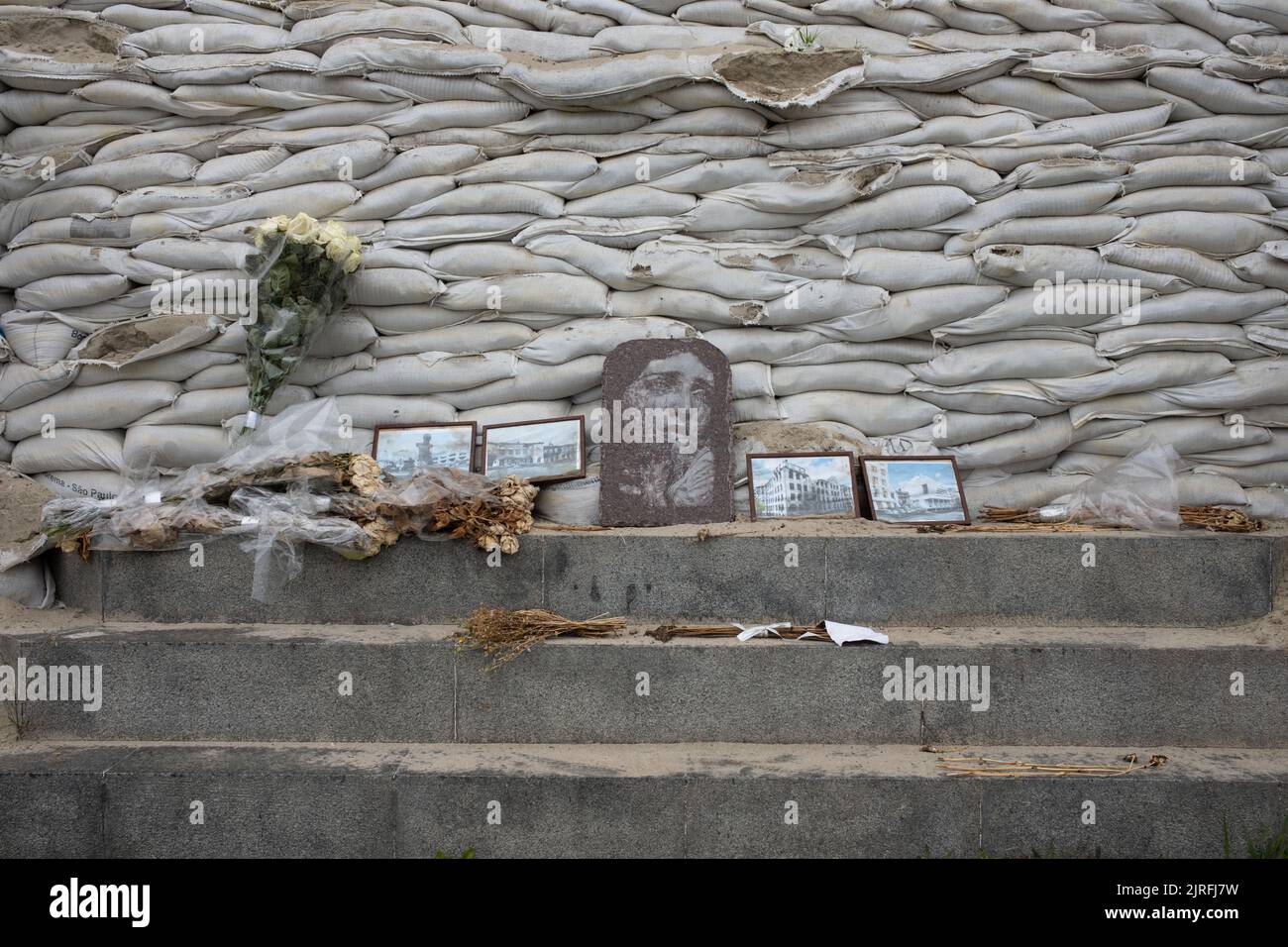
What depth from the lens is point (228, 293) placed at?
13.4ft

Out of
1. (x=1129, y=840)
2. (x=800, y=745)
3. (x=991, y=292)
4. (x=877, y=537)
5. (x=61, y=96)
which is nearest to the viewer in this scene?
(x=1129, y=840)

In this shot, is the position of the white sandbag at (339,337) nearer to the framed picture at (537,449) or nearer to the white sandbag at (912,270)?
the framed picture at (537,449)

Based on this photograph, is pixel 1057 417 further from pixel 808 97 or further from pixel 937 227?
pixel 808 97

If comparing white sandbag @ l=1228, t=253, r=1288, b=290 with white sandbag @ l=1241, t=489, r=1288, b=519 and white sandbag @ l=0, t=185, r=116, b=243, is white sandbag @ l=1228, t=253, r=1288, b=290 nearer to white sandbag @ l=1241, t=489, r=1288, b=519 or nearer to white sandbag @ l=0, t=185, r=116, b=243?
white sandbag @ l=1241, t=489, r=1288, b=519

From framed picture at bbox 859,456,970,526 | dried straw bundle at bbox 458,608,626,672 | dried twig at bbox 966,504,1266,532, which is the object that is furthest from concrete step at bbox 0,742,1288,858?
framed picture at bbox 859,456,970,526

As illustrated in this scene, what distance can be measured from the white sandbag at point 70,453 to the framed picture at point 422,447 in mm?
1079

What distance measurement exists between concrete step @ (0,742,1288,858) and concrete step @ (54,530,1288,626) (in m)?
0.55

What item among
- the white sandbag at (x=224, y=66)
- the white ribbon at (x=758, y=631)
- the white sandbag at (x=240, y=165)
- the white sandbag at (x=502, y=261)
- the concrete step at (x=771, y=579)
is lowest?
the white ribbon at (x=758, y=631)

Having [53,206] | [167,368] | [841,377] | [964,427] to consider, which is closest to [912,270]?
[841,377]

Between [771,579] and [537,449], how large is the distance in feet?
3.74

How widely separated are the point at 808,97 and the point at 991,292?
1.06 m

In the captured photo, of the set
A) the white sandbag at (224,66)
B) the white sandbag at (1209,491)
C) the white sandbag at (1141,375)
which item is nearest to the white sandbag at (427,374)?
the white sandbag at (224,66)

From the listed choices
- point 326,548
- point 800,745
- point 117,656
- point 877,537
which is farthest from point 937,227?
point 117,656

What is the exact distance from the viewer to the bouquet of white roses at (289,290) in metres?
3.84
